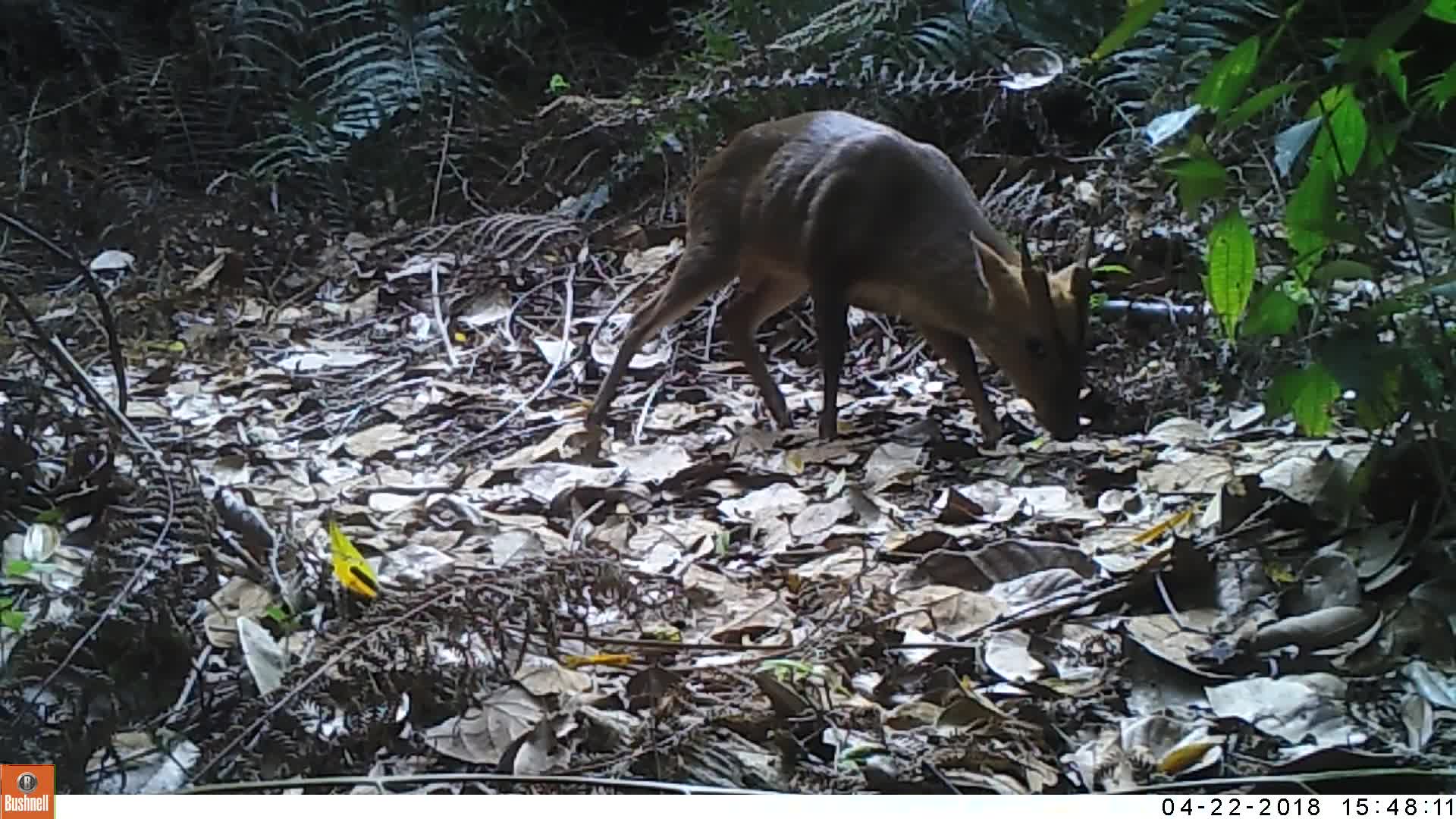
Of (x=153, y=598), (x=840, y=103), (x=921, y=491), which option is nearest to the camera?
(x=153, y=598)

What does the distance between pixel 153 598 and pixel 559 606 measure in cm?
35

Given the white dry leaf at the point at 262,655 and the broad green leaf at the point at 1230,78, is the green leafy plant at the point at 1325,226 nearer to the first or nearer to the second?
the broad green leaf at the point at 1230,78

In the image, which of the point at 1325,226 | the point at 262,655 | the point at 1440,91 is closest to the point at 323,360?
the point at 262,655

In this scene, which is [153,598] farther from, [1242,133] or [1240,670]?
[1242,133]

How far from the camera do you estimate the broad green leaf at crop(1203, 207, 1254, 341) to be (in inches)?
56.9

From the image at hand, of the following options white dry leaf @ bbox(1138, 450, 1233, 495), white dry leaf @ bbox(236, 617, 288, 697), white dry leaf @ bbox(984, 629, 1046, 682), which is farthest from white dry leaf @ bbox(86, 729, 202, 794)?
white dry leaf @ bbox(1138, 450, 1233, 495)

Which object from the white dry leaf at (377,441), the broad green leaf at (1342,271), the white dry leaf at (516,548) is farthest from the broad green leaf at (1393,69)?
the white dry leaf at (377,441)

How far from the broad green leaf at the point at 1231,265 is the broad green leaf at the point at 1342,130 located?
0.28 ft

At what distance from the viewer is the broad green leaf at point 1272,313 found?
4.84ft

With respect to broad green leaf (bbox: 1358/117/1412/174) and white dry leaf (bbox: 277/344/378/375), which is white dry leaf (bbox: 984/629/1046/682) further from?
white dry leaf (bbox: 277/344/378/375)

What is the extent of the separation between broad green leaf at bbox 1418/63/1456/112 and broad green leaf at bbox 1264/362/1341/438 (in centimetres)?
24

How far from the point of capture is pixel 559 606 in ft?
4.84

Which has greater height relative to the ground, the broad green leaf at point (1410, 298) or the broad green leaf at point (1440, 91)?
the broad green leaf at point (1440, 91)
